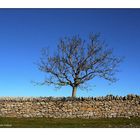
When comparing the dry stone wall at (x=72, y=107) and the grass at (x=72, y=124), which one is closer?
the grass at (x=72, y=124)

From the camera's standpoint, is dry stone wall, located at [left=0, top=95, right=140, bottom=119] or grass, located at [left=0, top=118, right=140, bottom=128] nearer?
grass, located at [left=0, top=118, right=140, bottom=128]

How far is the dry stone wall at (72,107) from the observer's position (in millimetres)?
30984

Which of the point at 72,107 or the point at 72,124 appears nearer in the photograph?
the point at 72,124

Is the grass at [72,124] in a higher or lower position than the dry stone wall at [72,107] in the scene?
lower

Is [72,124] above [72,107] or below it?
below

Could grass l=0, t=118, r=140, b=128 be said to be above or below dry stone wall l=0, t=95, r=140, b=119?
below

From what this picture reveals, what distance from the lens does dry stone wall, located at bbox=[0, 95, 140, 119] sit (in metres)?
31.0

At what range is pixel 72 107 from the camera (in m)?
31.5
